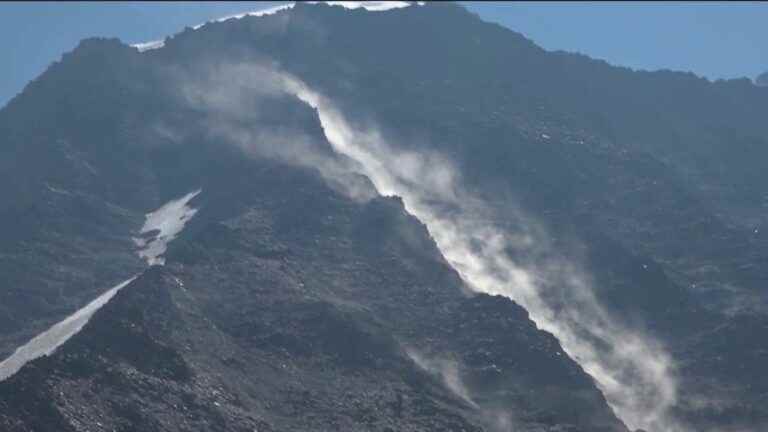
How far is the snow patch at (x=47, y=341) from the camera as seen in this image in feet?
577

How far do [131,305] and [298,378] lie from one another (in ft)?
59.4

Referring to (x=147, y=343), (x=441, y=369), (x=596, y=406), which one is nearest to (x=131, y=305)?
(x=147, y=343)

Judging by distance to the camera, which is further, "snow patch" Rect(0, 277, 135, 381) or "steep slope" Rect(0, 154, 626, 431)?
"snow patch" Rect(0, 277, 135, 381)

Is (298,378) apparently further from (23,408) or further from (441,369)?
(23,408)

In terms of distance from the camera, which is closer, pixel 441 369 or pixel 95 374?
pixel 95 374

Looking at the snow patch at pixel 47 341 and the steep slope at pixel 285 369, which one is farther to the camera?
the snow patch at pixel 47 341

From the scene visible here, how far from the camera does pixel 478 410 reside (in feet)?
578

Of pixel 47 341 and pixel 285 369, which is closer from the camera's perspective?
pixel 285 369

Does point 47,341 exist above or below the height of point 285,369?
below

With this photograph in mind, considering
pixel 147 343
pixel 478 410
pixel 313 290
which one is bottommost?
pixel 147 343

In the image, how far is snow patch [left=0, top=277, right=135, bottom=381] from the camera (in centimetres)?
17600

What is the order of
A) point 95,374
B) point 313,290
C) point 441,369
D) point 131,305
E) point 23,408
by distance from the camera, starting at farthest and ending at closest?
point 313,290 → point 441,369 → point 131,305 → point 95,374 → point 23,408

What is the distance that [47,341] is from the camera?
185750 millimetres

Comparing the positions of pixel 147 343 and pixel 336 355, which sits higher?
pixel 336 355
